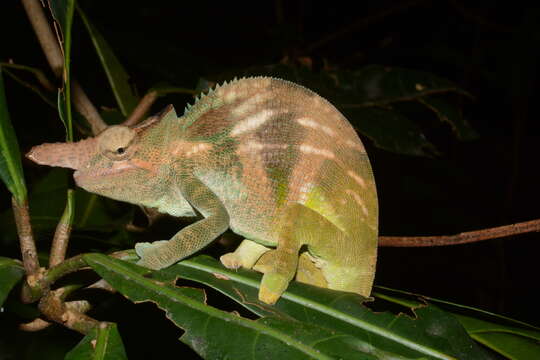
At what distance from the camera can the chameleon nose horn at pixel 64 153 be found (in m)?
1.43

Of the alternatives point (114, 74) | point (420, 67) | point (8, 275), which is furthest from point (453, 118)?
point (420, 67)

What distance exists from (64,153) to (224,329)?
0.75 metres

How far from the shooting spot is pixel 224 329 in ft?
4.08

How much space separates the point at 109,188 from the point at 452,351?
1215 millimetres

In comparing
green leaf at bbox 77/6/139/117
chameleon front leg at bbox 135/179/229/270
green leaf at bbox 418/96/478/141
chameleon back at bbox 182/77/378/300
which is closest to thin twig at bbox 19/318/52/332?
chameleon front leg at bbox 135/179/229/270

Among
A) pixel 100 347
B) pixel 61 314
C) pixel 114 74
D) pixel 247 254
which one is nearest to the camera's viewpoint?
pixel 100 347

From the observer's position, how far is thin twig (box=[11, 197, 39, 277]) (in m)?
1.29

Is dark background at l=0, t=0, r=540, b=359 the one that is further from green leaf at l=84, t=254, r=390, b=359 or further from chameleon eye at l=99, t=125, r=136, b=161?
green leaf at l=84, t=254, r=390, b=359

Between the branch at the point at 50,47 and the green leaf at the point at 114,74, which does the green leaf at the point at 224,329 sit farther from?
the green leaf at the point at 114,74

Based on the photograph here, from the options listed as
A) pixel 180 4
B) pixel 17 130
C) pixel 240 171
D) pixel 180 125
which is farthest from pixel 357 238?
pixel 180 4

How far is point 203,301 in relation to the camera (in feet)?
4.33

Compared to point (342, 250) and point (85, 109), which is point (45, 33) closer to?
point (85, 109)

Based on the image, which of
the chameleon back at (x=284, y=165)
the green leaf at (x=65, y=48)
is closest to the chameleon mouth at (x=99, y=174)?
the green leaf at (x=65, y=48)

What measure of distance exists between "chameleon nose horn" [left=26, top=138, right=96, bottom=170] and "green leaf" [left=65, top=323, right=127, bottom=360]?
532 mm
